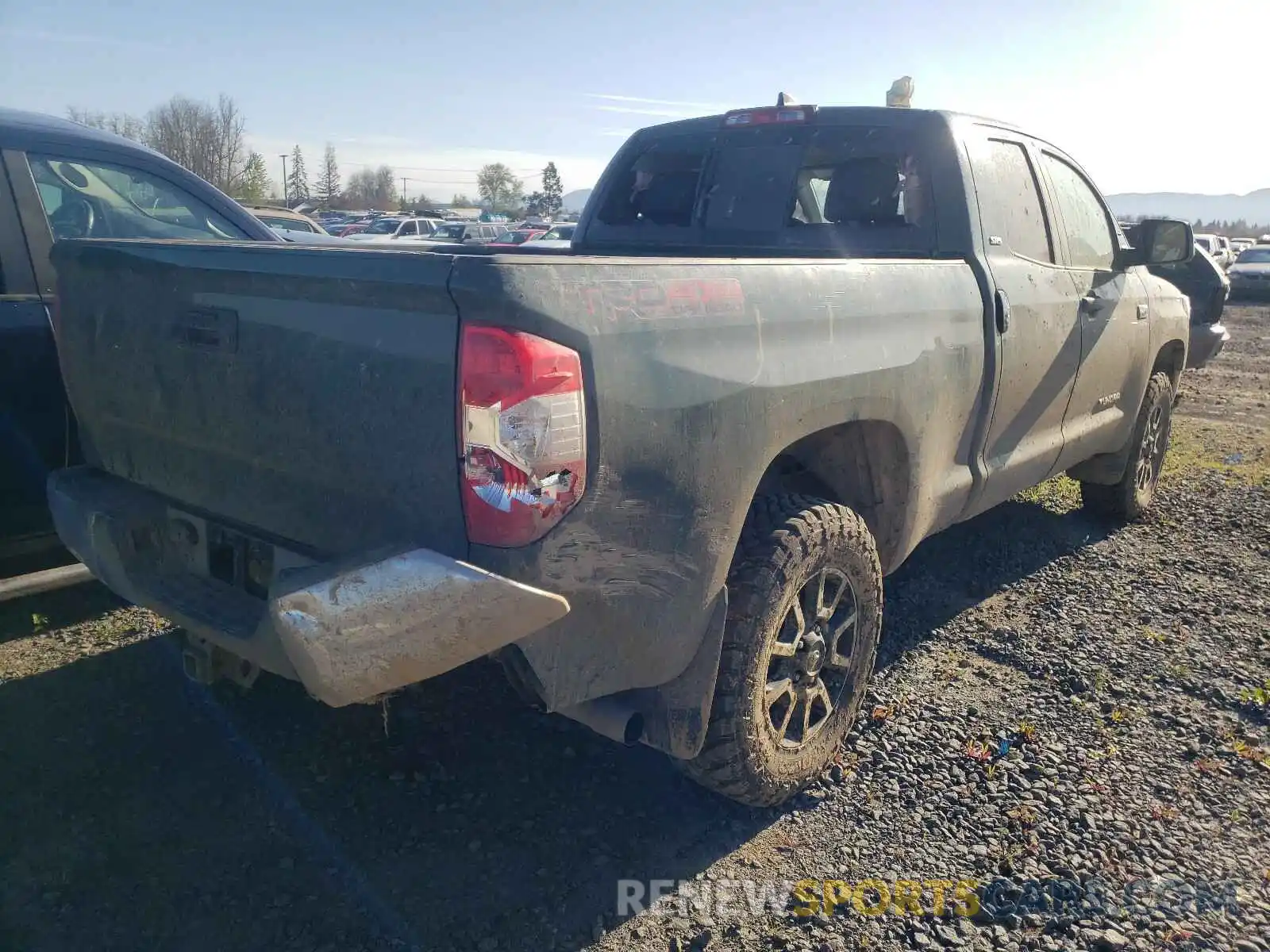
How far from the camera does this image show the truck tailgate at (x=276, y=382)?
2.00 metres

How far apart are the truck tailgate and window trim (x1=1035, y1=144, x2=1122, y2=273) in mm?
3319

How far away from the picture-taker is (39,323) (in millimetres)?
3480

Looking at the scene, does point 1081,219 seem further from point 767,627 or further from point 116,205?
point 116,205

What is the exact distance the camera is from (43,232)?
364 centimetres

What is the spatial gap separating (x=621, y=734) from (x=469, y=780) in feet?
2.63

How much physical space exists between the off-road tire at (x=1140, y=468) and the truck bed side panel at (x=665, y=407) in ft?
11.0

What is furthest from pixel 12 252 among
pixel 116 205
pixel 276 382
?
pixel 276 382

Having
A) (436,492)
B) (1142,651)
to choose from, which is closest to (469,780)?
(436,492)

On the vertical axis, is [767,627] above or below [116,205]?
below

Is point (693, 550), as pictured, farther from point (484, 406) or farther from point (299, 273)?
point (299, 273)

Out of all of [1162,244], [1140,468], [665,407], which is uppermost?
[1162,244]

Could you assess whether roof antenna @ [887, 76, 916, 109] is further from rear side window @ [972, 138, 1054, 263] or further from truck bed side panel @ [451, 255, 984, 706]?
truck bed side panel @ [451, 255, 984, 706]

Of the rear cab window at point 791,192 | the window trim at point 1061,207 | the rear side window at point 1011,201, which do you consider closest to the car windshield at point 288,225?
the rear cab window at point 791,192

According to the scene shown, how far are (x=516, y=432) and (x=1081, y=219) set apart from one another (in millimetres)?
3743
